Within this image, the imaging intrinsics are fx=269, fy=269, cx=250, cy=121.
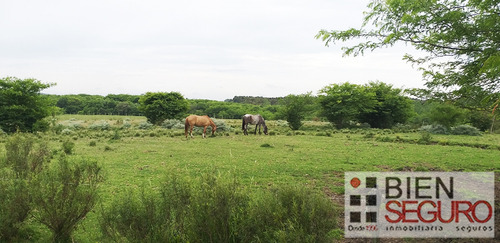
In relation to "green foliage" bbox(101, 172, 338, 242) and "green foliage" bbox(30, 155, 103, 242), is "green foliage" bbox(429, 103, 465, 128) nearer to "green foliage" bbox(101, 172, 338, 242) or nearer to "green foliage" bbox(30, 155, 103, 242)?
"green foliage" bbox(101, 172, 338, 242)

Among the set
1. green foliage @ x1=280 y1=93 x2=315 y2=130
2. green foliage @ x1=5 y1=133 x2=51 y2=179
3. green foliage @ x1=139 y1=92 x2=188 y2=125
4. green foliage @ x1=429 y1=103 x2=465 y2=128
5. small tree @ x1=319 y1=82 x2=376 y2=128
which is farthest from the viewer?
green foliage @ x1=139 y1=92 x2=188 y2=125

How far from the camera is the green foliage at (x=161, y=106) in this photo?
145 feet

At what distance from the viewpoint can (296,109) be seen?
1361 inches

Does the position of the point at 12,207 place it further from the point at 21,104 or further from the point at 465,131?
the point at 465,131

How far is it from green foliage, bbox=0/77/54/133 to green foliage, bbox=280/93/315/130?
26805 mm

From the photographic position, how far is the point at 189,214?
3480 millimetres

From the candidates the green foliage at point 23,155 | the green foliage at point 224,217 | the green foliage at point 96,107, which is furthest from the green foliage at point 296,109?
the green foliage at point 96,107

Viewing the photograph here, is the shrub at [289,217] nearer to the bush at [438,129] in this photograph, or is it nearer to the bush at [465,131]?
the bush at [465,131]

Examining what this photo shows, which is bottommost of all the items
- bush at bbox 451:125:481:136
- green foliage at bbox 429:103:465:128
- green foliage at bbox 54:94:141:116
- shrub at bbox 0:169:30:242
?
bush at bbox 451:125:481:136

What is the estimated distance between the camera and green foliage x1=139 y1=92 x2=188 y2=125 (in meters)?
44.1

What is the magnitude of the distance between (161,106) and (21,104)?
19335 millimetres

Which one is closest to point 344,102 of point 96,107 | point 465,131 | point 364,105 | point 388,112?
point 364,105

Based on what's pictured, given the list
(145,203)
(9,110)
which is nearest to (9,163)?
(145,203)

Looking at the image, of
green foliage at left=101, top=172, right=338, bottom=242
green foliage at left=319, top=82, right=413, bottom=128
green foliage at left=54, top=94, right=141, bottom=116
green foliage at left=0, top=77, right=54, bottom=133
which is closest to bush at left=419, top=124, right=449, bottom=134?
green foliage at left=319, top=82, right=413, bottom=128
